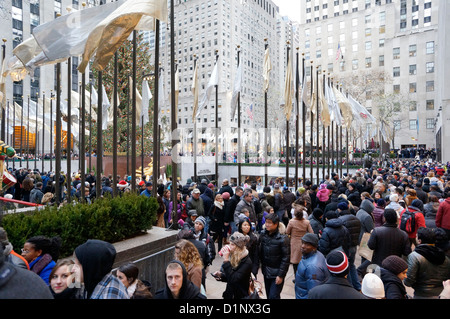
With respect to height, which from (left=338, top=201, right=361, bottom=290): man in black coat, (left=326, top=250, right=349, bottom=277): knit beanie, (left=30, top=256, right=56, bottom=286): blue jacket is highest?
(left=326, top=250, right=349, bottom=277): knit beanie

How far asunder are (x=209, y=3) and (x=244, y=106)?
32.5 meters

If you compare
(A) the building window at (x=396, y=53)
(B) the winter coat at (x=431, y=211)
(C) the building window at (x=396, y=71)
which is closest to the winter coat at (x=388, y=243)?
(B) the winter coat at (x=431, y=211)

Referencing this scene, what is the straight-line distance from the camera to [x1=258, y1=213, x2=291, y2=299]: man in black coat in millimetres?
4789

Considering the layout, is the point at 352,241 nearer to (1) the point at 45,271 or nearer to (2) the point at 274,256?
(2) the point at 274,256

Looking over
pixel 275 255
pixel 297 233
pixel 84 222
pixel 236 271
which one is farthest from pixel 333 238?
pixel 84 222

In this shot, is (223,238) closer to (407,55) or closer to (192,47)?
(407,55)

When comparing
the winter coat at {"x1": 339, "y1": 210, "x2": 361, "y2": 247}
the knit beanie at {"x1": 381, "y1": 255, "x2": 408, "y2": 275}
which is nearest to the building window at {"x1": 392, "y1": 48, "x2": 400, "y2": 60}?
the winter coat at {"x1": 339, "y1": 210, "x2": 361, "y2": 247}

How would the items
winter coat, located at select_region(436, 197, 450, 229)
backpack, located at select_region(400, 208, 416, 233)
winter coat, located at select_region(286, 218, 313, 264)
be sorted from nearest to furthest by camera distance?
winter coat, located at select_region(286, 218, 313, 264) → backpack, located at select_region(400, 208, 416, 233) → winter coat, located at select_region(436, 197, 450, 229)

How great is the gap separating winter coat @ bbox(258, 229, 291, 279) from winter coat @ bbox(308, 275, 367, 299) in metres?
1.73

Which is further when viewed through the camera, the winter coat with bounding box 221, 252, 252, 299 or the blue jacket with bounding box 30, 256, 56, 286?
the winter coat with bounding box 221, 252, 252, 299

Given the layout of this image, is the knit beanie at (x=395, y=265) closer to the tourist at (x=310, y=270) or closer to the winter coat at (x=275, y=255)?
the tourist at (x=310, y=270)

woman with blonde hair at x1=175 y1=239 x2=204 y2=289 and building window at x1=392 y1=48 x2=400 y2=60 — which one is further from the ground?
building window at x1=392 y1=48 x2=400 y2=60

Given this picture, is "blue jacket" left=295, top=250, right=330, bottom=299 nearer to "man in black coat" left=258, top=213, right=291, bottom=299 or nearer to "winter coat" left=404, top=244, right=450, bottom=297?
"man in black coat" left=258, top=213, right=291, bottom=299
